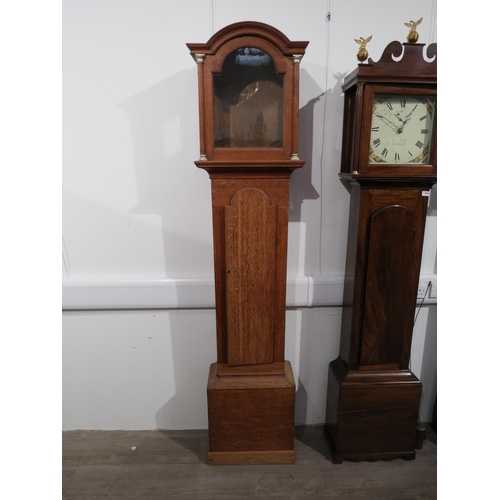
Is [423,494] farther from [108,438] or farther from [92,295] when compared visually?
[92,295]

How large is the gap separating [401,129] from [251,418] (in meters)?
1.23

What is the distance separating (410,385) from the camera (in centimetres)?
145

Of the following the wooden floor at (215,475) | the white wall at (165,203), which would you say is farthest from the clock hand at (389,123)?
Result: the wooden floor at (215,475)

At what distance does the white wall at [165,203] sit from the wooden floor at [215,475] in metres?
0.13

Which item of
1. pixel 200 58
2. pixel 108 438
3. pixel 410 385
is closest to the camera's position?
pixel 200 58

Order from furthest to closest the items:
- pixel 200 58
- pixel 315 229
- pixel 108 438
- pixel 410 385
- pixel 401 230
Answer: pixel 108 438 < pixel 315 229 < pixel 410 385 < pixel 401 230 < pixel 200 58

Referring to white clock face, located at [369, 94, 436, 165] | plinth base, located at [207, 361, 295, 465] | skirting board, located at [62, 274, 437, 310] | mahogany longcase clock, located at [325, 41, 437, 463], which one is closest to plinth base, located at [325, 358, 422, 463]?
mahogany longcase clock, located at [325, 41, 437, 463]

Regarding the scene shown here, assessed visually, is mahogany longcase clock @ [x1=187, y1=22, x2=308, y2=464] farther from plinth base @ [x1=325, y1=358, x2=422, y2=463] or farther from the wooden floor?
plinth base @ [x1=325, y1=358, x2=422, y2=463]

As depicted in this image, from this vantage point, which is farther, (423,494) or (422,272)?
(422,272)

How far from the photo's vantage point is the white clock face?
1257mm

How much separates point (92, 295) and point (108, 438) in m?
0.68

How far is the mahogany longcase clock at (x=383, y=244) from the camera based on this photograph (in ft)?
4.04

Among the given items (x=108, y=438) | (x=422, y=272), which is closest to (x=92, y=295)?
(x=108, y=438)

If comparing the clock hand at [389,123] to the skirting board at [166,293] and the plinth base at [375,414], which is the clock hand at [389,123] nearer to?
the skirting board at [166,293]
